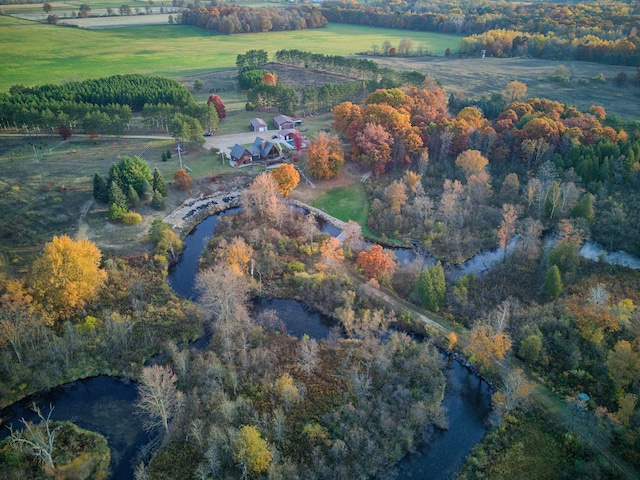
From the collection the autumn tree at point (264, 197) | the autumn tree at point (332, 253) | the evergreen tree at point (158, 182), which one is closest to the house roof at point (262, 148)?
the autumn tree at point (264, 197)

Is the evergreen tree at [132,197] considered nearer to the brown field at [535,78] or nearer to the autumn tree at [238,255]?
the autumn tree at [238,255]

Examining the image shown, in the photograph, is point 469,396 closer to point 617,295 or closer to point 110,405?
point 617,295

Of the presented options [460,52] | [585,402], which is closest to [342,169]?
[585,402]

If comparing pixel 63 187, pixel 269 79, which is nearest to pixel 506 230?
pixel 63 187

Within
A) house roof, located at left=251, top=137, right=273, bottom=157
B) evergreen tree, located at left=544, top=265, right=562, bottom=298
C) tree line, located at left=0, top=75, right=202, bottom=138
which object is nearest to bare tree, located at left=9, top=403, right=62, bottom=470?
evergreen tree, located at left=544, top=265, right=562, bottom=298

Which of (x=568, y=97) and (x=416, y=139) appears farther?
A: (x=568, y=97)

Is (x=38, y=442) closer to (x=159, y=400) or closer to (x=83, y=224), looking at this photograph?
(x=159, y=400)

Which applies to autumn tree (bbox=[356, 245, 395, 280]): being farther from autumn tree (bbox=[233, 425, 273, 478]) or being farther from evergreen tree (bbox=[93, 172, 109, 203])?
evergreen tree (bbox=[93, 172, 109, 203])
